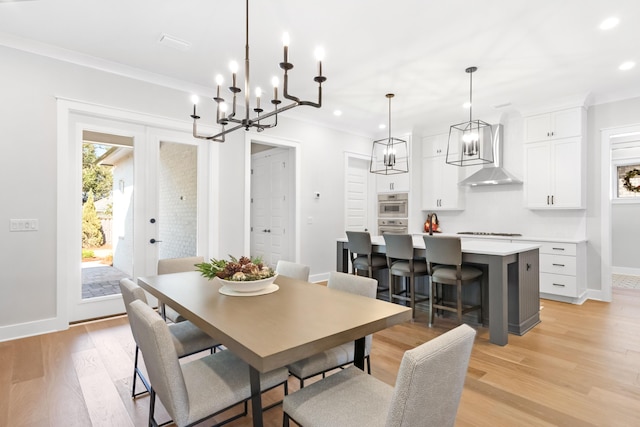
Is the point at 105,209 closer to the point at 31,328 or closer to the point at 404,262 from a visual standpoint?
the point at 31,328

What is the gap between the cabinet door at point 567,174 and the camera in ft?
15.1

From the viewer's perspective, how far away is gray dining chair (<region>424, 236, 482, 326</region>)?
3.26 meters

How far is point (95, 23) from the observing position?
2.92 meters

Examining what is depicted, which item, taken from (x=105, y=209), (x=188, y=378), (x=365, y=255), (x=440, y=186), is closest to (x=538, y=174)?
(x=440, y=186)

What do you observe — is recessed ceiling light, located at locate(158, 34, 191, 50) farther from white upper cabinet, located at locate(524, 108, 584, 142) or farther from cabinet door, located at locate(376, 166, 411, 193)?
white upper cabinet, located at locate(524, 108, 584, 142)

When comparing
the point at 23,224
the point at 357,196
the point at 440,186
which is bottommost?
the point at 23,224

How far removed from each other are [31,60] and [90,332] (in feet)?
9.06

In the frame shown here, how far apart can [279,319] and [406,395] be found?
697 millimetres

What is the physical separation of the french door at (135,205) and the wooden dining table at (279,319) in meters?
2.09

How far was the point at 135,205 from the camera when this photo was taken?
3.95 metres

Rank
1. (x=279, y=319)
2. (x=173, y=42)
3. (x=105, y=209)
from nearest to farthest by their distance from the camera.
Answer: (x=279, y=319) < (x=173, y=42) < (x=105, y=209)

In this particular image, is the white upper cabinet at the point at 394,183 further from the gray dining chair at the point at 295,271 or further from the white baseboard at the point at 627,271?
the white baseboard at the point at 627,271

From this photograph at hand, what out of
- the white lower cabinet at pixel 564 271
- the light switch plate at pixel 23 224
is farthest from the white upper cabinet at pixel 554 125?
the light switch plate at pixel 23 224

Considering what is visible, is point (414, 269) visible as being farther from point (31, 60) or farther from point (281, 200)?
point (31, 60)
